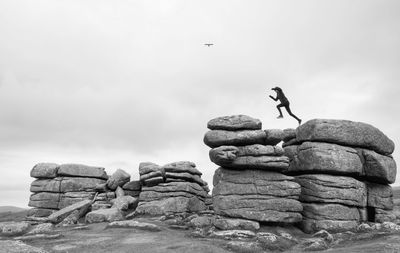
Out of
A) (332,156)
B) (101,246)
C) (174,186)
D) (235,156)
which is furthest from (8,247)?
(332,156)

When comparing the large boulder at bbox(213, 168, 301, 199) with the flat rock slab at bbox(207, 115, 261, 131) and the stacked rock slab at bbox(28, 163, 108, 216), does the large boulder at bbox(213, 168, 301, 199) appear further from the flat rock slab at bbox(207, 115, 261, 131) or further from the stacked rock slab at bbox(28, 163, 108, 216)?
the stacked rock slab at bbox(28, 163, 108, 216)

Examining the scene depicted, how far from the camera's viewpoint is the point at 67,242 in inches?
1106

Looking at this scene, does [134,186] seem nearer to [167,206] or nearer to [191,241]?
[167,206]

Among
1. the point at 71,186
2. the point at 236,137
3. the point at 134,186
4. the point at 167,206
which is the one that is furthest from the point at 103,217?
the point at 71,186

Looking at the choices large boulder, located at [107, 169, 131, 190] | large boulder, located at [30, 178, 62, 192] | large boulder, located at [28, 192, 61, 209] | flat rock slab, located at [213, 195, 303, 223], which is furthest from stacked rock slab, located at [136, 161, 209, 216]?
large boulder, located at [28, 192, 61, 209]

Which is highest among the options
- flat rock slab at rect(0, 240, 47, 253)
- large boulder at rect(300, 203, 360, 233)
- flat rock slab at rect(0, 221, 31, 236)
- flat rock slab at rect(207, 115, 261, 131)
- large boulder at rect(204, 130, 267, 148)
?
flat rock slab at rect(207, 115, 261, 131)

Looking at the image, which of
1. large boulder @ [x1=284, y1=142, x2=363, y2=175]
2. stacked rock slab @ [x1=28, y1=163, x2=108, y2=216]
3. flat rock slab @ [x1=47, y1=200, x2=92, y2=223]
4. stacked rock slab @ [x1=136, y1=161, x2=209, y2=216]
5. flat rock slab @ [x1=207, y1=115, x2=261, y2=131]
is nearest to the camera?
large boulder @ [x1=284, y1=142, x2=363, y2=175]

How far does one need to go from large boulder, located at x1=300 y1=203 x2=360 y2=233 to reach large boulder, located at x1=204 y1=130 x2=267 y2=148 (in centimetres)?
899

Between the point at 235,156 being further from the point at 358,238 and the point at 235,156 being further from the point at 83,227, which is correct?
the point at 83,227

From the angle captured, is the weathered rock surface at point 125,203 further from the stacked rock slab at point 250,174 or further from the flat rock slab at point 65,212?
the stacked rock slab at point 250,174

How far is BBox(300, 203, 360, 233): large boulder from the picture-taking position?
110ft

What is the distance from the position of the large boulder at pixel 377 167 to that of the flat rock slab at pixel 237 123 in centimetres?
1308

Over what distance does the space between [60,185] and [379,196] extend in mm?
49161

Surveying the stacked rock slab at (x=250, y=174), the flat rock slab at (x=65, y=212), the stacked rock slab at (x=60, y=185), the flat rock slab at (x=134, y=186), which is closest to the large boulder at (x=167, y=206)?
the flat rock slab at (x=134, y=186)
